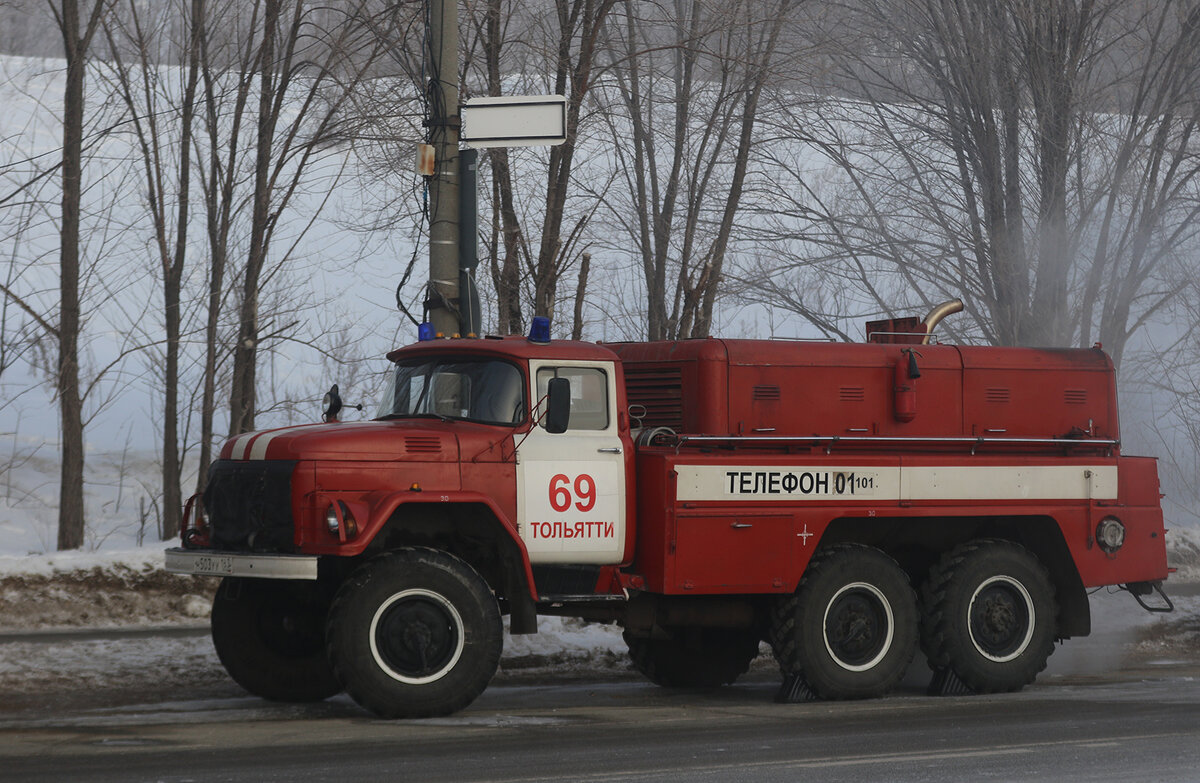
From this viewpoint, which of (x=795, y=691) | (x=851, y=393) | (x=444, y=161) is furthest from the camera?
(x=444, y=161)

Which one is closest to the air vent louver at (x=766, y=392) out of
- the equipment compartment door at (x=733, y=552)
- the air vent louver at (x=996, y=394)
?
the equipment compartment door at (x=733, y=552)

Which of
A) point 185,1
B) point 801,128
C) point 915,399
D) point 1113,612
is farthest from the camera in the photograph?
point 801,128

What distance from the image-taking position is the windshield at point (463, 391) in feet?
32.1

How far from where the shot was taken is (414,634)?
29.5 feet

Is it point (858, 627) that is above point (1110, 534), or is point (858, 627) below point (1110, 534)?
below

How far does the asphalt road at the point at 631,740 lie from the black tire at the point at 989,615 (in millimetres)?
314

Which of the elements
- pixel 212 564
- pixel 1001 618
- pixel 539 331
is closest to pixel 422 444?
pixel 539 331

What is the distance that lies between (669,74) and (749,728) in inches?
559

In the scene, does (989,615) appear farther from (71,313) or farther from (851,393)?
(71,313)

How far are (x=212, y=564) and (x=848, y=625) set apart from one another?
15.6 ft

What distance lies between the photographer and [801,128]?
23.2 meters

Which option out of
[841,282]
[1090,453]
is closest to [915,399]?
[1090,453]

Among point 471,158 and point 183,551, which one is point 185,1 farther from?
point 183,551

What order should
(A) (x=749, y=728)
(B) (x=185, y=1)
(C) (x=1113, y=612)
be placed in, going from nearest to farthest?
(A) (x=749, y=728), (C) (x=1113, y=612), (B) (x=185, y=1)
